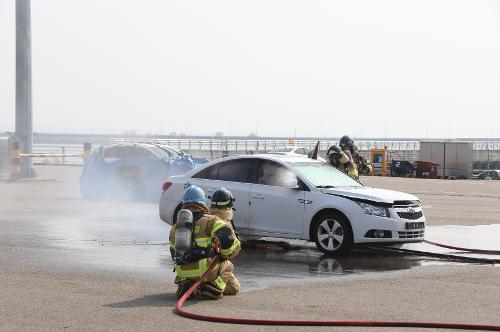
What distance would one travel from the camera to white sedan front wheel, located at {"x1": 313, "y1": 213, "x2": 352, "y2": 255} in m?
14.3

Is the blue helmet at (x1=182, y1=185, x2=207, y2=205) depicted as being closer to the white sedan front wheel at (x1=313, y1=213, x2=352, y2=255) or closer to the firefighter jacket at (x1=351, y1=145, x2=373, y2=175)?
the white sedan front wheel at (x1=313, y1=213, x2=352, y2=255)

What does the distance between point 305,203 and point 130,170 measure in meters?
11.4

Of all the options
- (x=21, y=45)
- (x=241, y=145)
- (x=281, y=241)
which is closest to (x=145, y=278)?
(x=281, y=241)

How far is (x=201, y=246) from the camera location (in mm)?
10125

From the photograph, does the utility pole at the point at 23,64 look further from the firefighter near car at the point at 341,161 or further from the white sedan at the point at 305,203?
the white sedan at the point at 305,203

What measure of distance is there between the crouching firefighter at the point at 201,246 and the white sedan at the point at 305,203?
170 inches

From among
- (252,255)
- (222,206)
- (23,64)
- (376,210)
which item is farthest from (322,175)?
(23,64)

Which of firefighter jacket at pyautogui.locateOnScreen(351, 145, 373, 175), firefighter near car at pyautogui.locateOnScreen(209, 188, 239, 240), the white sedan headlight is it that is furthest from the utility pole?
firefighter near car at pyautogui.locateOnScreen(209, 188, 239, 240)

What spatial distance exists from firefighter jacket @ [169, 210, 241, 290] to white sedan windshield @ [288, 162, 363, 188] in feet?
16.2

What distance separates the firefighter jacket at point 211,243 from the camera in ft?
32.9

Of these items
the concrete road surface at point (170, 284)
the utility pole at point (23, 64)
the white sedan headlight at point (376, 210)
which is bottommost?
the concrete road surface at point (170, 284)

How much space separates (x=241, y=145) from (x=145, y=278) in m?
63.4

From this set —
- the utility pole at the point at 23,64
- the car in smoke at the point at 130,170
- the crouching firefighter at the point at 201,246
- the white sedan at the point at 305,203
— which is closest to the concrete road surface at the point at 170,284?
the crouching firefighter at the point at 201,246

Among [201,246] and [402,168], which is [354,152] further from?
Result: [402,168]
